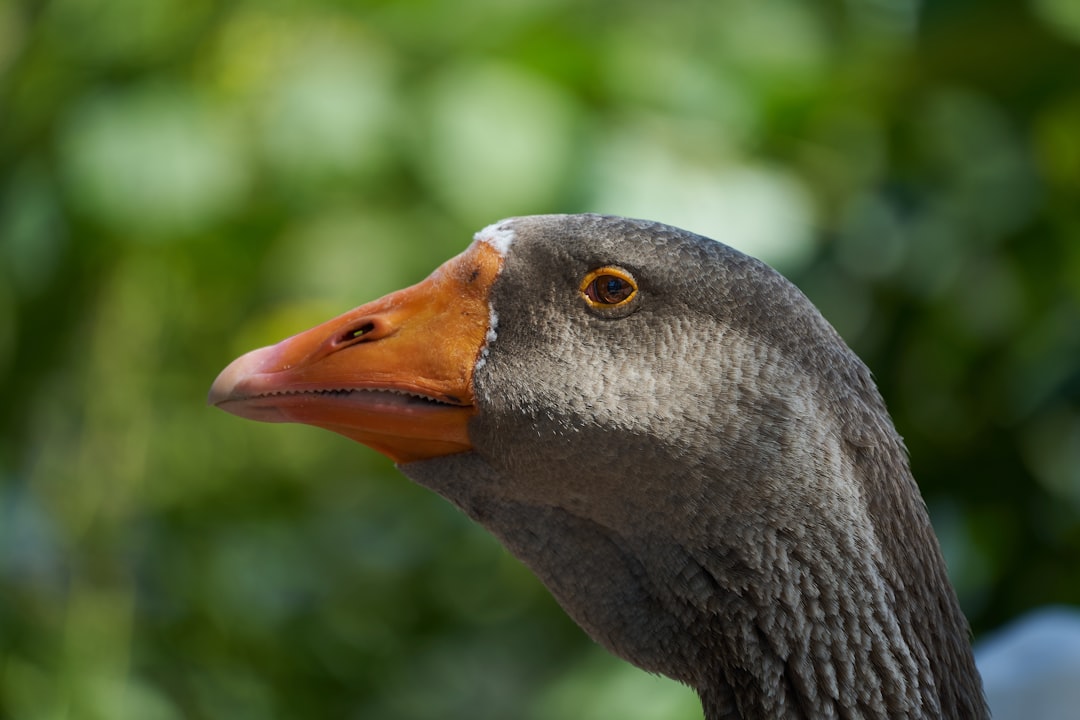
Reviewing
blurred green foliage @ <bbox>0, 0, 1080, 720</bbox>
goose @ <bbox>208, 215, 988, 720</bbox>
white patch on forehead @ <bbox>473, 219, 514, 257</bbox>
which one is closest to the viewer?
goose @ <bbox>208, 215, 988, 720</bbox>

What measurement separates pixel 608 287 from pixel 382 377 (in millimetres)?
372

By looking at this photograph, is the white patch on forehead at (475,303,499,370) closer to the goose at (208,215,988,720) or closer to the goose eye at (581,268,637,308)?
the goose at (208,215,988,720)

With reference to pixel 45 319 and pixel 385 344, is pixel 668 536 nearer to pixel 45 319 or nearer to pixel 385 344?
pixel 385 344

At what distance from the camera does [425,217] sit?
11.5 ft

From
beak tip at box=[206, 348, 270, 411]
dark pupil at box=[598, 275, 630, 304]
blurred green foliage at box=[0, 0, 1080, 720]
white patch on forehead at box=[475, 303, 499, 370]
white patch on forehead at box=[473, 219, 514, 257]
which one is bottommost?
blurred green foliage at box=[0, 0, 1080, 720]

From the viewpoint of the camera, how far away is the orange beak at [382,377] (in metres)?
1.84

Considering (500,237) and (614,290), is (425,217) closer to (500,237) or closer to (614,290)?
(500,237)

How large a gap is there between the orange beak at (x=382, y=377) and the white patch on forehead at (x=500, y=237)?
0.04 metres

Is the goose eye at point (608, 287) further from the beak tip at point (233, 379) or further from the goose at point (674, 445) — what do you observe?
the beak tip at point (233, 379)

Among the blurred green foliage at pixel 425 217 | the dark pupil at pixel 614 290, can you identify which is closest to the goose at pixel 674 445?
the dark pupil at pixel 614 290

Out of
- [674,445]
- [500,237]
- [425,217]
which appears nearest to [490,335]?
[500,237]

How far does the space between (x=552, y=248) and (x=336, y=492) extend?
2627 millimetres

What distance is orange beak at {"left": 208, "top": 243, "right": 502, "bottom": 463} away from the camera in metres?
1.84

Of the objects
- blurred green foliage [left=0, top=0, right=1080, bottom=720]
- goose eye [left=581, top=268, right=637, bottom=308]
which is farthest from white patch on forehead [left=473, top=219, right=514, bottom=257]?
blurred green foliage [left=0, top=0, right=1080, bottom=720]
